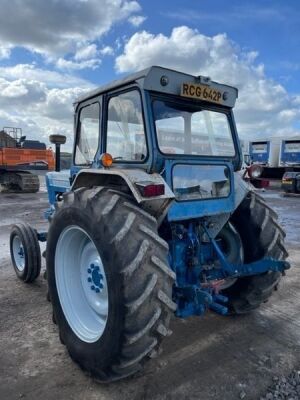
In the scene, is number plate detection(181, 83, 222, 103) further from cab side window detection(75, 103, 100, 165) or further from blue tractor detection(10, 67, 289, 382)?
cab side window detection(75, 103, 100, 165)

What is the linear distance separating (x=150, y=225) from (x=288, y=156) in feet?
66.7

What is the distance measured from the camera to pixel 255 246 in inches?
137

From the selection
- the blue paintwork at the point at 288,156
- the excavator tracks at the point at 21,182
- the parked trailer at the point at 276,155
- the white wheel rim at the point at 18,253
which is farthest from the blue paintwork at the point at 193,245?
the parked trailer at the point at 276,155

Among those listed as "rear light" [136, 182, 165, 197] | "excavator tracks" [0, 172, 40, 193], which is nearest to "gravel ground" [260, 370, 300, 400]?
"rear light" [136, 182, 165, 197]

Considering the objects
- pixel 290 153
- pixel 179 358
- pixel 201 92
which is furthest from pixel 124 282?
pixel 290 153

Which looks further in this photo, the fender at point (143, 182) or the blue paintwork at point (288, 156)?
the blue paintwork at point (288, 156)

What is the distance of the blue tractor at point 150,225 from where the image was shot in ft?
7.73

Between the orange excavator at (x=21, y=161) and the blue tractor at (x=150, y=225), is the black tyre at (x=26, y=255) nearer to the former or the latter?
the blue tractor at (x=150, y=225)

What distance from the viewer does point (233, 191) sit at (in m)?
3.39

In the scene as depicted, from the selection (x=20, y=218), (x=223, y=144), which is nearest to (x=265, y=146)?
(x=20, y=218)

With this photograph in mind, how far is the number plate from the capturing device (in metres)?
3.00

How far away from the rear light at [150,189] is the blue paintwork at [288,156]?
20.0 meters

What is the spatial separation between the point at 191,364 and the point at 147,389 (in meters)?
0.48

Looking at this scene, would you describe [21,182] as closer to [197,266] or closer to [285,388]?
[197,266]
